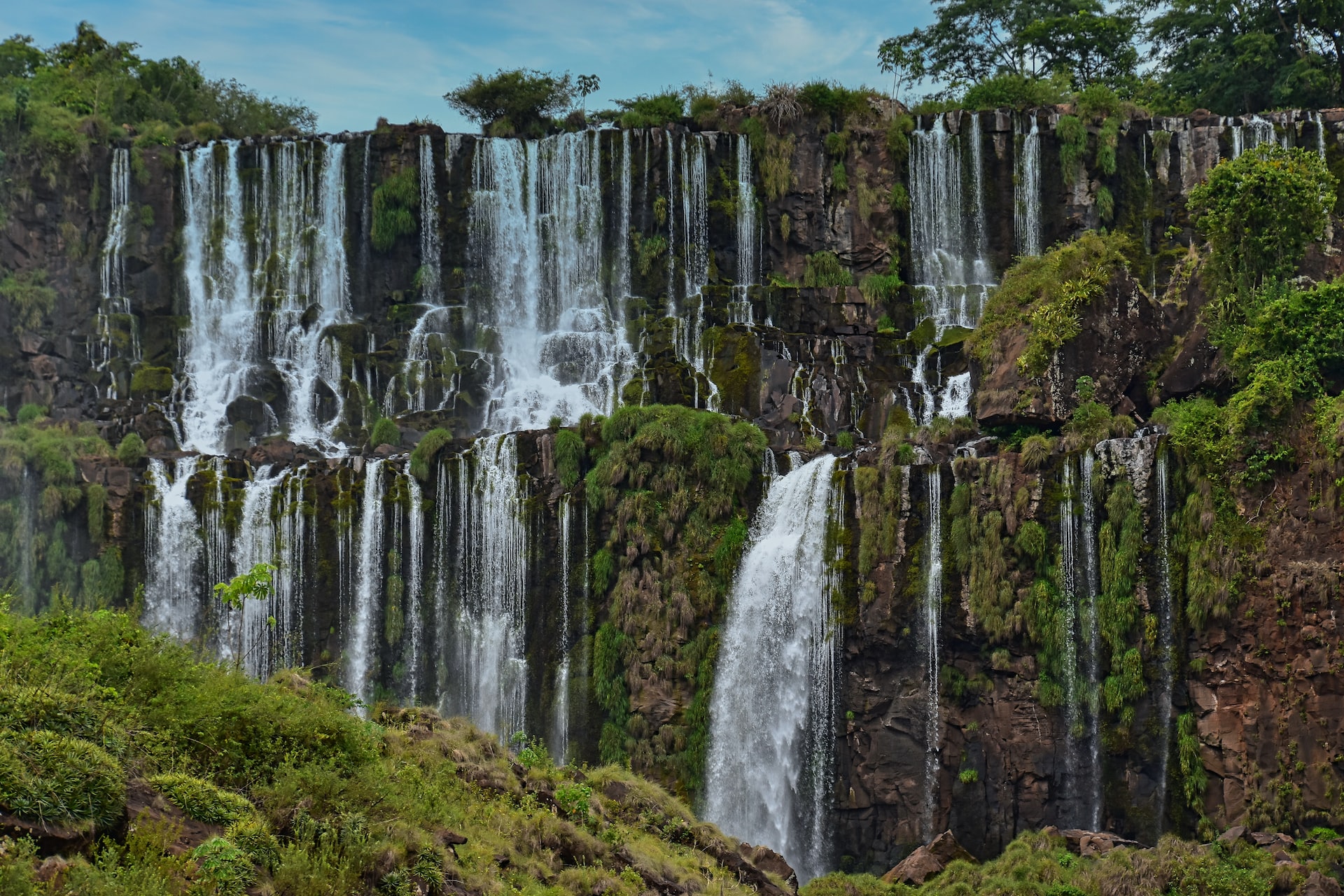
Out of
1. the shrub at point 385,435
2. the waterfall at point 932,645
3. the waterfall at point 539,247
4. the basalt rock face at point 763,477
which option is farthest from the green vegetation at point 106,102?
the waterfall at point 932,645

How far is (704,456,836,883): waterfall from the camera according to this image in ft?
94.5

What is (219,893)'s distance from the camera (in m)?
10.8

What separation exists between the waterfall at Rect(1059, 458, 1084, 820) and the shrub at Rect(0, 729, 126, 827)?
19.9 m

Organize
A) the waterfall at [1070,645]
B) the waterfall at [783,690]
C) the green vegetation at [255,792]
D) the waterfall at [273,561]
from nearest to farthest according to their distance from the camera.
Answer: the green vegetation at [255,792]
the waterfall at [1070,645]
the waterfall at [783,690]
the waterfall at [273,561]

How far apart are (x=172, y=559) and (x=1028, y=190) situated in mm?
25898

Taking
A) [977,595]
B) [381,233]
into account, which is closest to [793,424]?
[977,595]

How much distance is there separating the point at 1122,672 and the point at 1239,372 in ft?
21.9

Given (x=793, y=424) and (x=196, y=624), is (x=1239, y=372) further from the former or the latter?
(x=196, y=624)

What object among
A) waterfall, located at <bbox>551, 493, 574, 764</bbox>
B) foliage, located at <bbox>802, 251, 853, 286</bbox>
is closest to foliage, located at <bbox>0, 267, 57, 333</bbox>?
waterfall, located at <bbox>551, 493, 574, 764</bbox>

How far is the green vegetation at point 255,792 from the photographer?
10.9m

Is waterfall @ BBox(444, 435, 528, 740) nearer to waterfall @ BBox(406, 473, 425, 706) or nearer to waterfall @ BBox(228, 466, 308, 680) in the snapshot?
waterfall @ BBox(406, 473, 425, 706)

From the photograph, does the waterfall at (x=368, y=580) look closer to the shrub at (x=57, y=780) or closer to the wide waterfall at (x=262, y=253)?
the wide waterfall at (x=262, y=253)

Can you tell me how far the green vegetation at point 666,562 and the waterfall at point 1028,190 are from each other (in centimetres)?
1311

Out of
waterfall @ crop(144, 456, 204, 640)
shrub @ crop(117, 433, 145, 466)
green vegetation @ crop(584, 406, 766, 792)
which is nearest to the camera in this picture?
green vegetation @ crop(584, 406, 766, 792)
